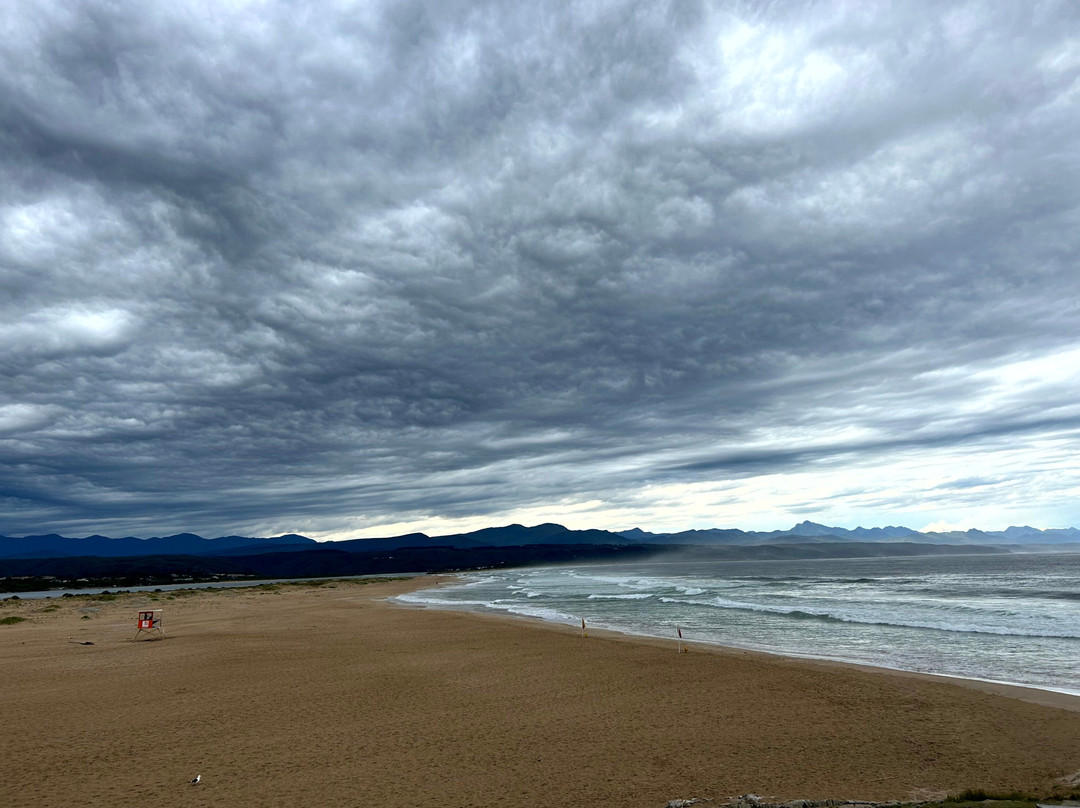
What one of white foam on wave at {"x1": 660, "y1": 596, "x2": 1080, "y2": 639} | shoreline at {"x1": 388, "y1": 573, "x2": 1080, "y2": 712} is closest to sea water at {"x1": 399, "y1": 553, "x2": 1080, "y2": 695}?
white foam on wave at {"x1": 660, "y1": 596, "x2": 1080, "y2": 639}

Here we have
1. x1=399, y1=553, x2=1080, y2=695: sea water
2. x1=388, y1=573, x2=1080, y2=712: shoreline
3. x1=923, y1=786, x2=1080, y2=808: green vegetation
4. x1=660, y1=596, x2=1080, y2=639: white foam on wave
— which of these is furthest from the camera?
x1=660, y1=596, x2=1080, y2=639: white foam on wave

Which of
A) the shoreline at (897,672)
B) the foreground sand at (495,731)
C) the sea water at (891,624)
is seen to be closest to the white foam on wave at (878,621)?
the sea water at (891,624)

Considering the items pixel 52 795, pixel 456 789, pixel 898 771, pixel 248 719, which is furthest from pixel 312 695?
pixel 898 771

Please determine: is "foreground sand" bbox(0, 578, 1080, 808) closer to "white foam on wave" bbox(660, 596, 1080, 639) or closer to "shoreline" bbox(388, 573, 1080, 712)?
"shoreline" bbox(388, 573, 1080, 712)

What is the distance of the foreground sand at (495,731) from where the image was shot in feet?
32.7

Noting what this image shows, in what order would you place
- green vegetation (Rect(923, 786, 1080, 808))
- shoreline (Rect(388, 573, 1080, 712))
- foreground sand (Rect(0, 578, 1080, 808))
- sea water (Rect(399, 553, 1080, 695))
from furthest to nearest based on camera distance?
1. sea water (Rect(399, 553, 1080, 695))
2. shoreline (Rect(388, 573, 1080, 712))
3. foreground sand (Rect(0, 578, 1080, 808))
4. green vegetation (Rect(923, 786, 1080, 808))

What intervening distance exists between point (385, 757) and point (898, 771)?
924cm

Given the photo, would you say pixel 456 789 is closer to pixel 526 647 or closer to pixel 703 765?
pixel 703 765

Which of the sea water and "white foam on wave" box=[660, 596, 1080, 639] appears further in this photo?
"white foam on wave" box=[660, 596, 1080, 639]

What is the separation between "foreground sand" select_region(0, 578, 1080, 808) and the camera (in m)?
9.95

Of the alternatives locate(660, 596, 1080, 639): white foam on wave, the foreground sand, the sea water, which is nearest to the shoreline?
the sea water

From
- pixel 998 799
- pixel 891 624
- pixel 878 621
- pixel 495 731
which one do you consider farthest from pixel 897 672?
pixel 878 621

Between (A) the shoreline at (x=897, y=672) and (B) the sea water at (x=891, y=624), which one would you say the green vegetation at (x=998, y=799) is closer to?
(A) the shoreline at (x=897, y=672)

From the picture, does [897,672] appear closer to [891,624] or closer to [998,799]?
[998,799]
